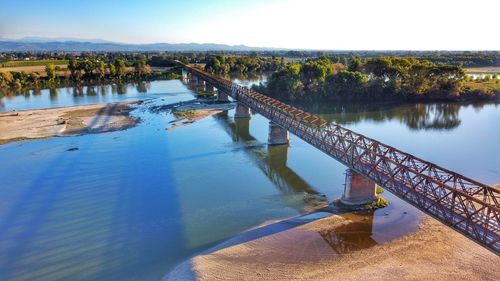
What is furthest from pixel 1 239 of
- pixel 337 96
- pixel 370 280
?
pixel 337 96

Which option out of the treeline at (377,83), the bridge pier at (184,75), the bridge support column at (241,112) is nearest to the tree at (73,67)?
the bridge pier at (184,75)

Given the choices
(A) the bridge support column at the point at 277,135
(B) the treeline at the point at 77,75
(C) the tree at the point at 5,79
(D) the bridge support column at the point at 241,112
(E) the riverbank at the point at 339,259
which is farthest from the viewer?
(B) the treeline at the point at 77,75

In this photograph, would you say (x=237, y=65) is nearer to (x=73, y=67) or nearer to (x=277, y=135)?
(x=73, y=67)

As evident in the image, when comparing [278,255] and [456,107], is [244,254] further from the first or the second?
[456,107]

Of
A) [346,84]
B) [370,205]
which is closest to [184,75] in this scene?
[346,84]

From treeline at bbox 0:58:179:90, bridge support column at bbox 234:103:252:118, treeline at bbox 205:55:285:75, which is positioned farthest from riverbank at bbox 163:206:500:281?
treeline at bbox 205:55:285:75

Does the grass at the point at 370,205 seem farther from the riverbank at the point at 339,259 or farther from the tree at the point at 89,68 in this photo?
the tree at the point at 89,68
